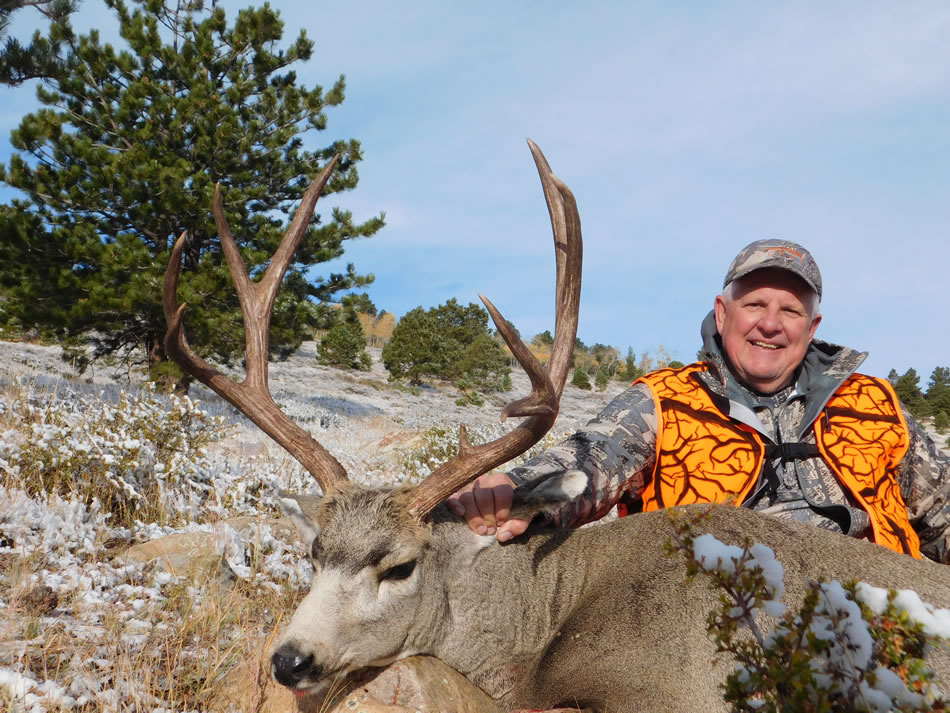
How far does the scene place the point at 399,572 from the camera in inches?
132

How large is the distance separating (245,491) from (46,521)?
2.22 m

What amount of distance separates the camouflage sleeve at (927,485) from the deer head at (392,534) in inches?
99.6

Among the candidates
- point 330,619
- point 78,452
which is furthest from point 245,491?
point 330,619

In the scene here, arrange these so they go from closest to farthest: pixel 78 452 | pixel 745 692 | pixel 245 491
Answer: pixel 745 692 < pixel 78 452 < pixel 245 491

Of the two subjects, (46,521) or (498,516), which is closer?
(498,516)

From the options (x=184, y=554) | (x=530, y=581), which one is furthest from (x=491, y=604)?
(x=184, y=554)

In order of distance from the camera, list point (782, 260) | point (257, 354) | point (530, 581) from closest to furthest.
A: point (530, 581) < point (257, 354) < point (782, 260)

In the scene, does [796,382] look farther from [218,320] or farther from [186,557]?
[218,320]

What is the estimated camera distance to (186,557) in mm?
4598

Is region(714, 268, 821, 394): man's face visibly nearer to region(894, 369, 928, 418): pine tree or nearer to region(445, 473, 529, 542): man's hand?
region(445, 473, 529, 542): man's hand

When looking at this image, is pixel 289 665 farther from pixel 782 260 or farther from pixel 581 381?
pixel 581 381

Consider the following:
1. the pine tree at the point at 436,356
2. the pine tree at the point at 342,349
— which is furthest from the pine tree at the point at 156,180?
the pine tree at the point at 342,349

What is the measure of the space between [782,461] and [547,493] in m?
1.79

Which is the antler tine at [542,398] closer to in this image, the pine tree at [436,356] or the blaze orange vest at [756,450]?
the blaze orange vest at [756,450]
